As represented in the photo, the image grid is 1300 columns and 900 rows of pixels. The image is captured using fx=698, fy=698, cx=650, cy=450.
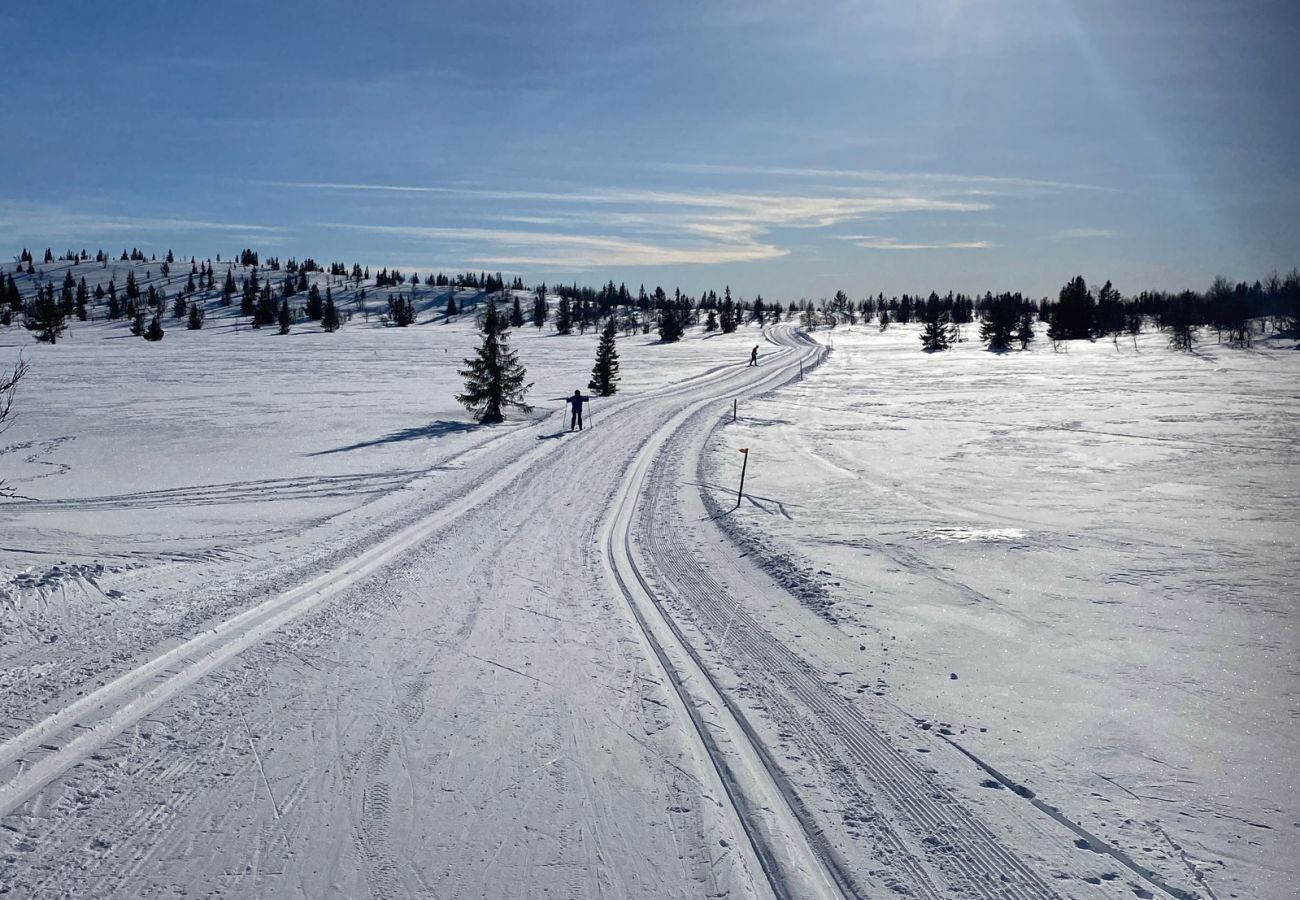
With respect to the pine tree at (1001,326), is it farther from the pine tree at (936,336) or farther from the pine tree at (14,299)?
the pine tree at (14,299)

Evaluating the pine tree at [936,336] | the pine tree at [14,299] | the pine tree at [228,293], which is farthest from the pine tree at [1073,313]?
the pine tree at [228,293]

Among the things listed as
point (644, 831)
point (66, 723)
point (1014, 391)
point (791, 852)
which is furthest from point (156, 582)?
point (1014, 391)

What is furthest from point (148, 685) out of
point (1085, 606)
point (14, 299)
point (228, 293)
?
point (228, 293)

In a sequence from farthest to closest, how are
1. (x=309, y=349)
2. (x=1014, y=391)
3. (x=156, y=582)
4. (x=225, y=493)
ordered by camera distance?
(x=309, y=349), (x=1014, y=391), (x=225, y=493), (x=156, y=582)

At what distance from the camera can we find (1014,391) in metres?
38.9

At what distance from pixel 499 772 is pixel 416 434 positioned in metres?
21.1

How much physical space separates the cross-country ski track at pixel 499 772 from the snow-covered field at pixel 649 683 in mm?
32

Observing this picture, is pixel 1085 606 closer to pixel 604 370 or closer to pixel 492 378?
pixel 492 378

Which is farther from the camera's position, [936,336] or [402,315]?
[402,315]

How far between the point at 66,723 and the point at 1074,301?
87257 mm

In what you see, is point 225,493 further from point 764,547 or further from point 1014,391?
point 1014,391

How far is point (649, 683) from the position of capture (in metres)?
7.11

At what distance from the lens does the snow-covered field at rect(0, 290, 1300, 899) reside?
462 centimetres

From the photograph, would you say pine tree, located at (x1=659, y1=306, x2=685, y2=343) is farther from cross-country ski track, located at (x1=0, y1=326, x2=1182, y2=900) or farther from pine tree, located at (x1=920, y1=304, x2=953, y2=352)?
cross-country ski track, located at (x1=0, y1=326, x2=1182, y2=900)
